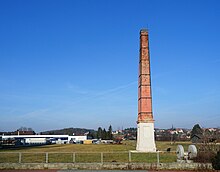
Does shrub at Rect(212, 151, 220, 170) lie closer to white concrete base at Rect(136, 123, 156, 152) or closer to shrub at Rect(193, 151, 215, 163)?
shrub at Rect(193, 151, 215, 163)

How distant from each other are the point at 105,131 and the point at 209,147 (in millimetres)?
103113

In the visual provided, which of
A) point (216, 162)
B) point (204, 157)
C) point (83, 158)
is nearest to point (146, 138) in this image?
point (83, 158)

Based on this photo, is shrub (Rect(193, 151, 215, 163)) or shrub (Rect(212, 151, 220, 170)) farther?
shrub (Rect(193, 151, 215, 163))

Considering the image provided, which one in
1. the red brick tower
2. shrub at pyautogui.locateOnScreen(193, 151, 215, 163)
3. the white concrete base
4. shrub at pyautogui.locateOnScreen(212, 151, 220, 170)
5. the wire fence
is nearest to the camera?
shrub at pyautogui.locateOnScreen(212, 151, 220, 170)

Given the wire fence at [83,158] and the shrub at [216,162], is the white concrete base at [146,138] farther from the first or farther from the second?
the shrub at [216,162]

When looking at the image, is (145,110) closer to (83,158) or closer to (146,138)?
(146,138)

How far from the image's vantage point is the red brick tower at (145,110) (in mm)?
35062

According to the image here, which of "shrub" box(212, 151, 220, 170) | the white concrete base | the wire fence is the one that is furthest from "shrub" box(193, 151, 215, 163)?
the white concrete base

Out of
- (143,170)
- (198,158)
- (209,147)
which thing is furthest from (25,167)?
(209,147)

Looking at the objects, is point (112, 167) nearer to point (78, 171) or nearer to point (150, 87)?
point (78, 171)

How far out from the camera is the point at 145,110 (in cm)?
3575

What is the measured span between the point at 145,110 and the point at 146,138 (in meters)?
3.41

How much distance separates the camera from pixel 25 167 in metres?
18.2

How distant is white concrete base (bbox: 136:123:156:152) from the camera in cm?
3491
